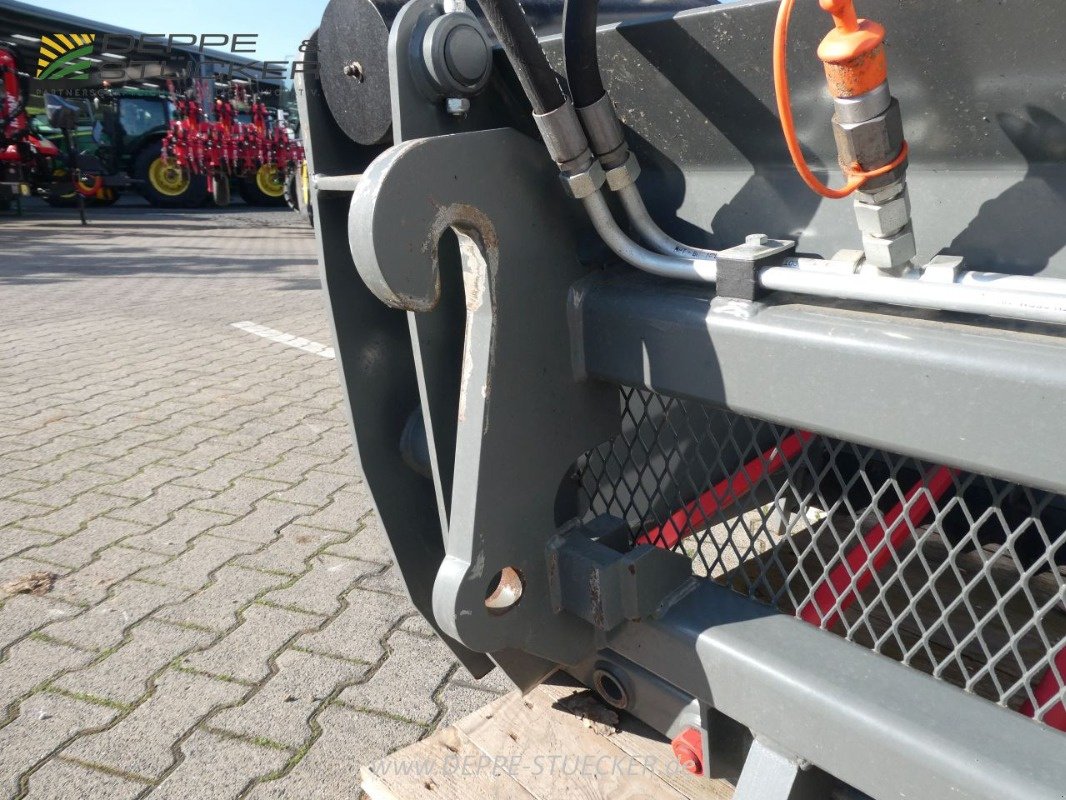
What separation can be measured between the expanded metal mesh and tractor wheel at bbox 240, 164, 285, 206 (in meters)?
15.0

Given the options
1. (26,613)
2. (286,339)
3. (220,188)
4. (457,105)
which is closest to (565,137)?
(457,105)

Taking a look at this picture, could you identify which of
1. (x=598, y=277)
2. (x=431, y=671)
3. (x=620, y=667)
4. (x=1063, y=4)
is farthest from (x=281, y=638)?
(x=1063, y=4)

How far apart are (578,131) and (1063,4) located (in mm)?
532

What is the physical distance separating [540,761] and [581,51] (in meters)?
1.25

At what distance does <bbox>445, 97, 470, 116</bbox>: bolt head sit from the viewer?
3.96ft

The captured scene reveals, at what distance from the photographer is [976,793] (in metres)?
0.98

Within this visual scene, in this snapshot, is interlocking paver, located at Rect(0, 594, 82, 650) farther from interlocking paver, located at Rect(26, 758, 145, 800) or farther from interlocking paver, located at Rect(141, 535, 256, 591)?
interlocking paver, located at Rect(26, 758, 145, 800)

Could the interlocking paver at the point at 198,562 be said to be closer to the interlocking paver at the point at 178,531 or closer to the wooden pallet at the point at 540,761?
the interlocking paver at the point at 178,531

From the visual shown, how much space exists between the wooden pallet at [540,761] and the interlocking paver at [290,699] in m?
0.25

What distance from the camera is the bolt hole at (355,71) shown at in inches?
51.1

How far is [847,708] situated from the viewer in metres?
1.10

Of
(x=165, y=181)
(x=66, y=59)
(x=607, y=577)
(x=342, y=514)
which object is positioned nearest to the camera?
(x=607, y=577)

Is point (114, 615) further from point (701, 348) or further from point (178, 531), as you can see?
point (701, 348)

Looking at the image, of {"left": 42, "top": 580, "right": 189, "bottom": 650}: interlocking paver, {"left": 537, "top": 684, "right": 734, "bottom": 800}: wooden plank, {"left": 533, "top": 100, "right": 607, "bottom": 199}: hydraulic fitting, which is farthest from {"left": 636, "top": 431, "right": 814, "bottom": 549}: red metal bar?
{"left": 42, "top": 580, "right": 189, "bottom": 650}: interlocking paver
